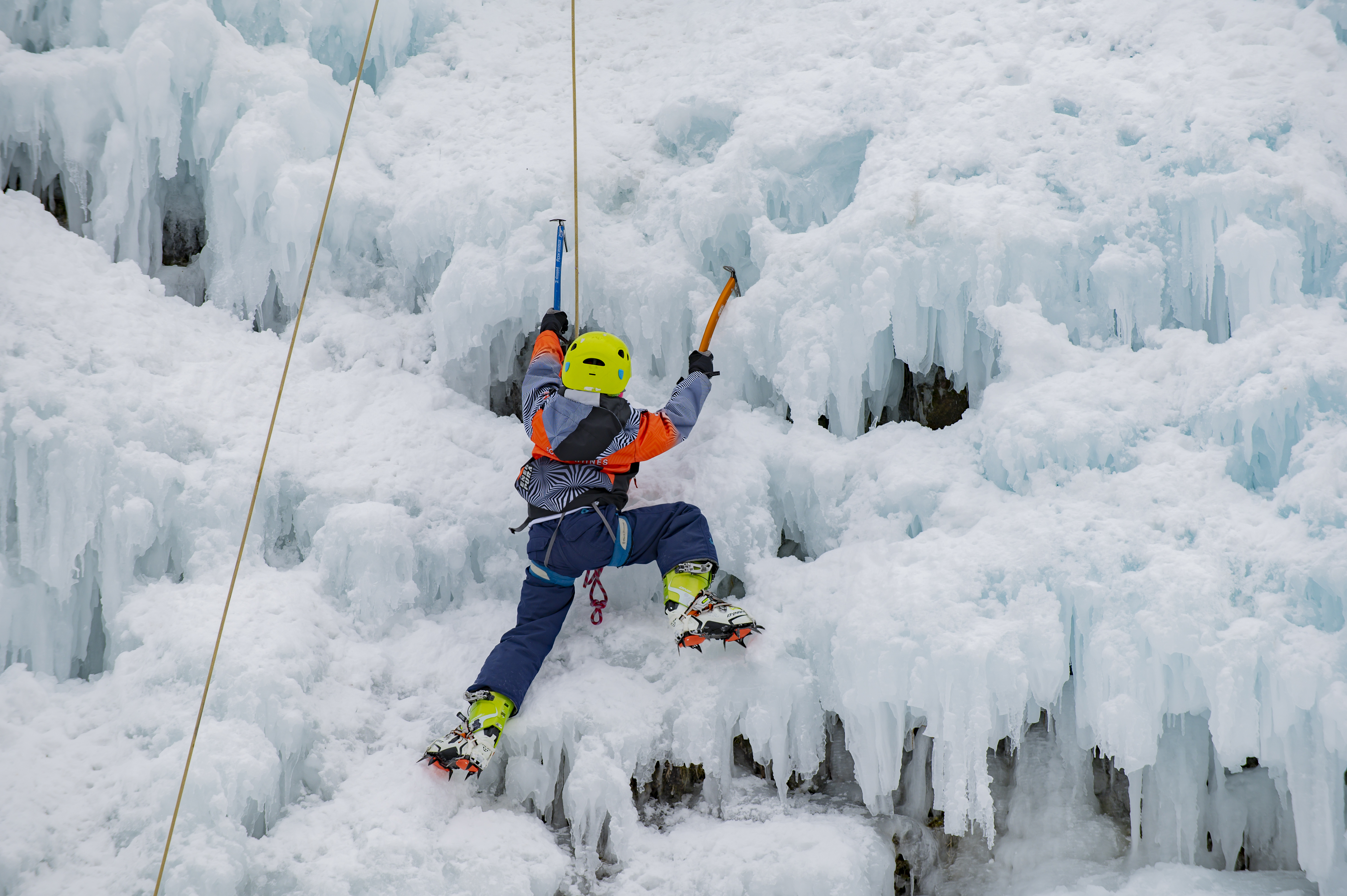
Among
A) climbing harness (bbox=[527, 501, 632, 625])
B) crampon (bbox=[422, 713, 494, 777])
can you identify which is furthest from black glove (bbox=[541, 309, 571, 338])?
crampon (bbox=[422, 713, 494, 777])

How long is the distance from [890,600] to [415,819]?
80.3 inches

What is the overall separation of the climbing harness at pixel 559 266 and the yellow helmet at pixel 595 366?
0.40 meters

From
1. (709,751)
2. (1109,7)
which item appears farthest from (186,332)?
(1109,7)

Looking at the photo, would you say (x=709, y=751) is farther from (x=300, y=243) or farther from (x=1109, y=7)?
(x=1109, y=7)

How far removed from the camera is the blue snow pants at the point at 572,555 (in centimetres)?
383

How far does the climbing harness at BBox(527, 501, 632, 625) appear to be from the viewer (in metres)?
3.90

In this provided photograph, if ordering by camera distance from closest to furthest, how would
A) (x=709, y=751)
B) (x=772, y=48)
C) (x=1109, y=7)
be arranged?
1. (x=709, y=751)
2. (x=1109, y=7)
3. (x=772, y=48)

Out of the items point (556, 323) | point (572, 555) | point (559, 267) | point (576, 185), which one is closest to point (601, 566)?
point (572, 555)

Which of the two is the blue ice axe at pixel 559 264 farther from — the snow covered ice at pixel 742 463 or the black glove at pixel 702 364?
the black glove at pixel 702 364

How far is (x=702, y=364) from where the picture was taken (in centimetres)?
419

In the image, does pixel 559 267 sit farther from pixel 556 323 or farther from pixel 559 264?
pixel 556 323

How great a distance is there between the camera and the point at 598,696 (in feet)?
12.8

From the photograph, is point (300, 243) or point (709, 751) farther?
point (300, 243)

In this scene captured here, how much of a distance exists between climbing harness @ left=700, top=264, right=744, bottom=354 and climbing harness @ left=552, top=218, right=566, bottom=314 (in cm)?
11
